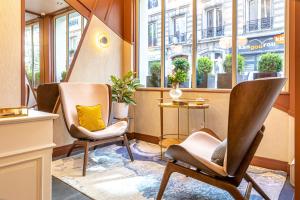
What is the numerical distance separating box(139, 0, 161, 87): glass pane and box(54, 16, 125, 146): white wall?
0.40 metres

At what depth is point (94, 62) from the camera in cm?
399

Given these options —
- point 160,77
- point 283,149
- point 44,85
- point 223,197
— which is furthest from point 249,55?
point 44,85

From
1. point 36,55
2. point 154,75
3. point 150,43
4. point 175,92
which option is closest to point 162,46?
point 150,43

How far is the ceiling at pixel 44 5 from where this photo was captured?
123 inches

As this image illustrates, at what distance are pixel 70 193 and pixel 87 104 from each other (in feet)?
4.56

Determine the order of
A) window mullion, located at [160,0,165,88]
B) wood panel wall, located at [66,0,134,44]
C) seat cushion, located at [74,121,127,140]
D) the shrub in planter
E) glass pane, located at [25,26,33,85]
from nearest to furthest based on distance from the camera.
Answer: seat cushion, located at [74,121,127,140] < glass pane, located at [25,26,33,85] < the shrub in planter < wood panel wall, located at [66,0,134,44] < window mullion, located at [160,0,165,88]

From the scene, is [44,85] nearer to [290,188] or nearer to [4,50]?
[4,50]

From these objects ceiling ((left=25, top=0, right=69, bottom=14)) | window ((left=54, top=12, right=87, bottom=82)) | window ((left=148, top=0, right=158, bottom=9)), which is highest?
window ((left=148, top=0, right=158, bottom=9))

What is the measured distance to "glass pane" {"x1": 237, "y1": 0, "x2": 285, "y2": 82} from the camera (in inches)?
120

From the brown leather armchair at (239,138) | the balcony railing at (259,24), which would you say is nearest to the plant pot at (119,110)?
the brown leather armchair at (239,138)

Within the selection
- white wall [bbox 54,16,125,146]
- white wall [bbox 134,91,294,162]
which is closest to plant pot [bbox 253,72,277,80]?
white wall [bbox 134,91,294,162]

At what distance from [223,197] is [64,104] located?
2.13 m

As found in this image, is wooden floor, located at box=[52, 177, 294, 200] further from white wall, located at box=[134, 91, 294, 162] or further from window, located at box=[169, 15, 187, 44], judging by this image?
window, located at box=[169, 15, 187, 44]

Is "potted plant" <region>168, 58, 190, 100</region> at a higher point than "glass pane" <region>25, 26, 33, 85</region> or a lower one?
lower
